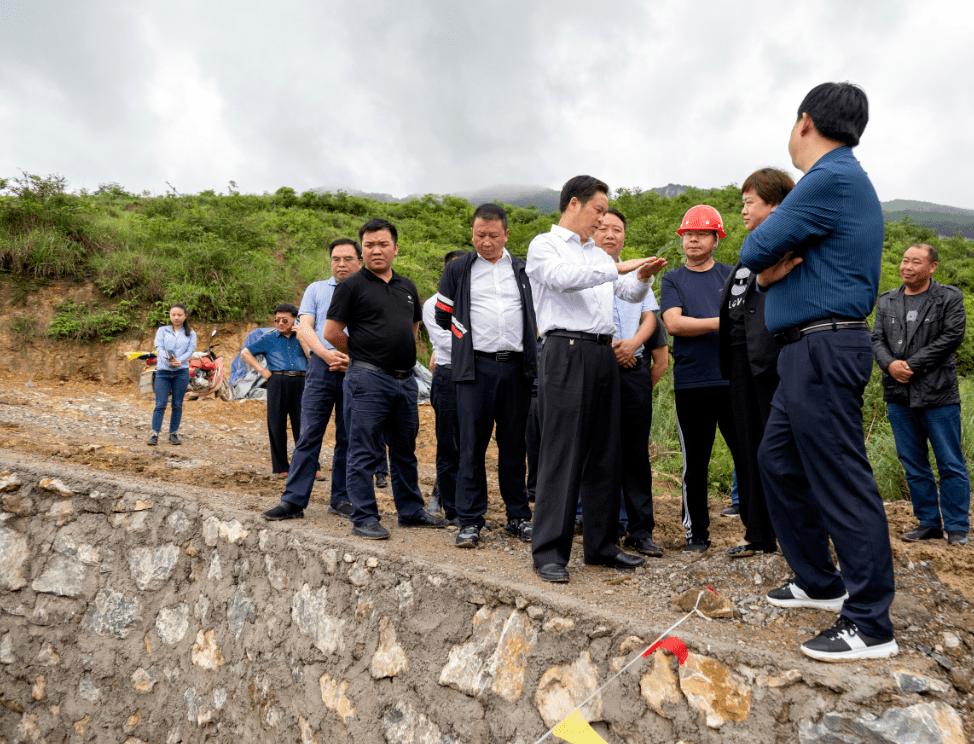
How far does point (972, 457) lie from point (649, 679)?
4.85 metres

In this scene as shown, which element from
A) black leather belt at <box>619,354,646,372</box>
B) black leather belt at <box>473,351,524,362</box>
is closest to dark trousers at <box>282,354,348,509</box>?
black leather belt at <box>473,351,524,362</box>

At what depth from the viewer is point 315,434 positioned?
171 inches

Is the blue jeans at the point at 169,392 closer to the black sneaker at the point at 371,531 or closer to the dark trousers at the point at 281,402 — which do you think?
the dark trousers at the point at 281,402

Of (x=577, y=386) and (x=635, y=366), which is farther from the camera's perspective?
(x=635, y=366)

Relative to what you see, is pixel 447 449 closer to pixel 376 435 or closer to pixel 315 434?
pixel 376 435

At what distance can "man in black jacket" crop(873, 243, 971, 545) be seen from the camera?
3.91m

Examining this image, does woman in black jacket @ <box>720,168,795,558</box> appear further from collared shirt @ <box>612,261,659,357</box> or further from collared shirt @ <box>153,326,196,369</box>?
collared shirt @ <box>153,326,196,369</box>

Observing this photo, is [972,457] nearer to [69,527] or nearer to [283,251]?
[69,527]

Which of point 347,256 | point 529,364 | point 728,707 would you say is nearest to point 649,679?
point 728,707

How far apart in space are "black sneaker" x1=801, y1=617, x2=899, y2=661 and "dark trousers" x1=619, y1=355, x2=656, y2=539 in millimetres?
1534

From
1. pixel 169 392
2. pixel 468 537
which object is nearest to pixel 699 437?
pixel 468 537

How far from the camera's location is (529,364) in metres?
3.85

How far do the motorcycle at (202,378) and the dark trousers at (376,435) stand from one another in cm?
701

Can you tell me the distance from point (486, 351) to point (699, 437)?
1335 mm
